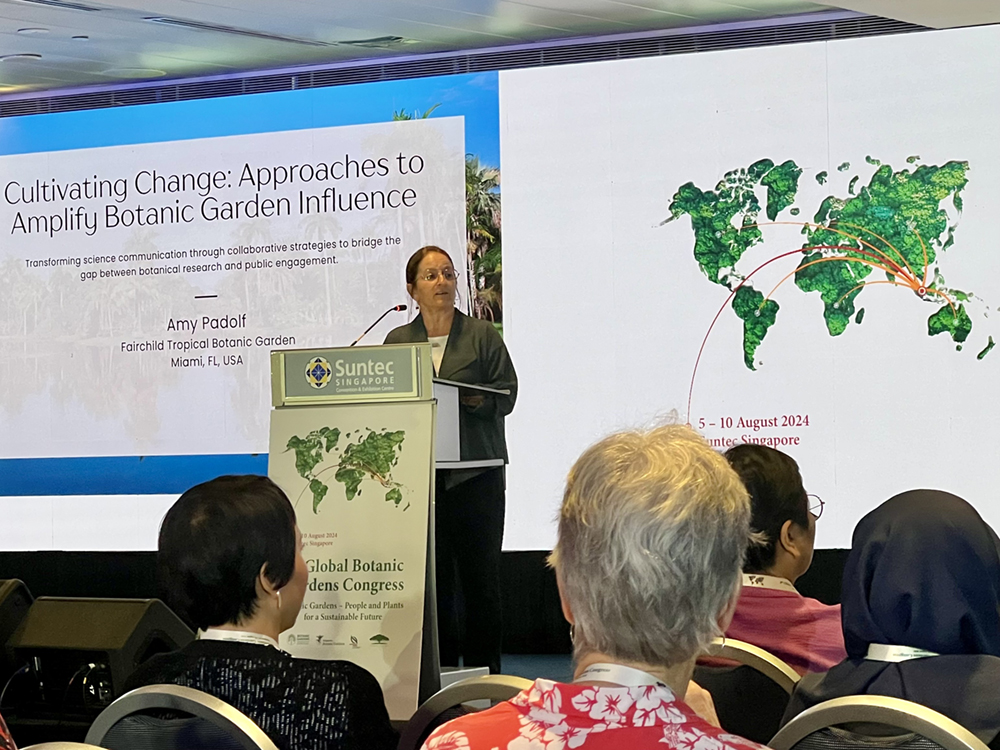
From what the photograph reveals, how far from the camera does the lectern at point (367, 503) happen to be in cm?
309

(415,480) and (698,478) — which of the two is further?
(415,480)

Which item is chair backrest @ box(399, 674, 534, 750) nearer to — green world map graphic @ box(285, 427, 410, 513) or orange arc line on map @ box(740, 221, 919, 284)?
green world map graphic @ box(285, 427, 410, 513)

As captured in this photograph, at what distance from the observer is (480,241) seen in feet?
20.2

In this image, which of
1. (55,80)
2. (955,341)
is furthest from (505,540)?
(55,80)

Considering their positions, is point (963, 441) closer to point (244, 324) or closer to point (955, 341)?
point (955, 341)

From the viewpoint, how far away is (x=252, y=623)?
2.21m

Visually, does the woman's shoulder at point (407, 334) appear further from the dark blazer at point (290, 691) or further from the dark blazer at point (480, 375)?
the dark blazer at point (290, 691)

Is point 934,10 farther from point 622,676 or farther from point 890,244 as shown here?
point 622,676

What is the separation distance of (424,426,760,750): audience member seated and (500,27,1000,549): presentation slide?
4043mm

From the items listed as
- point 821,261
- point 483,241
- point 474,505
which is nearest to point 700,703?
point 474,505

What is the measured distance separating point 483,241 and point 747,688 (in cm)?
415

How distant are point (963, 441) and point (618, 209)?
1.86 metres
